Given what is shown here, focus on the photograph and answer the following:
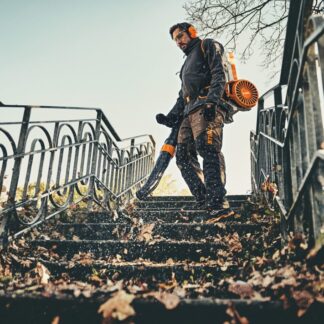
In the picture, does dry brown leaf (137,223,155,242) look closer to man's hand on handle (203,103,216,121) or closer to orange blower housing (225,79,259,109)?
man's hand on handle (203,103,216,121)

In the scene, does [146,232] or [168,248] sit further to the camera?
[146,232]

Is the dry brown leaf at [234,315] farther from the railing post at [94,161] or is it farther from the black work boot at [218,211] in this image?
the railing post at [94,161]

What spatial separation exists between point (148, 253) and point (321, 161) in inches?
73.4

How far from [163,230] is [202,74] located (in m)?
2.24

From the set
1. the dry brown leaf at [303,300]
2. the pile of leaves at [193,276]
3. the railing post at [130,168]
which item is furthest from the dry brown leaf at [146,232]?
the railing post at [130,168]

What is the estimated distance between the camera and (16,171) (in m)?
3.57

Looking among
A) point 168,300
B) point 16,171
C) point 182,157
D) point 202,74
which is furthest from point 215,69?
point 168,300

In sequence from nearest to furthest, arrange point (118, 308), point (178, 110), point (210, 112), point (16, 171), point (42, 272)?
point (118, 308) → point (42, 272) → point (16, 171) → point (210, 112) → point (178, 110)

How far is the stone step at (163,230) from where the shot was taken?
11.8 feet

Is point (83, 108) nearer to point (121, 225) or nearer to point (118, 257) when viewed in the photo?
point (121, 225)

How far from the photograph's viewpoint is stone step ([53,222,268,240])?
11.8ft

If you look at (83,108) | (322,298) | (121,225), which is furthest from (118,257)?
(83,108)

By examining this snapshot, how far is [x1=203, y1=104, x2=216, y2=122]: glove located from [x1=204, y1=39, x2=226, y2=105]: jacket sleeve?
7 centimetres

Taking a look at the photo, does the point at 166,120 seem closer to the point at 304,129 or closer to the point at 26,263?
the point at 26,263
